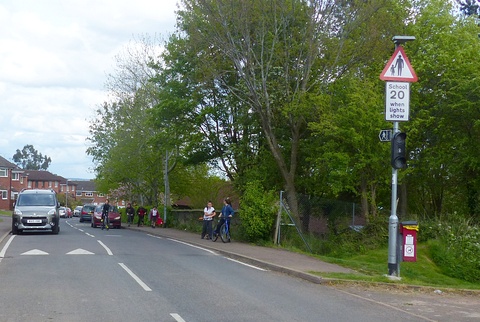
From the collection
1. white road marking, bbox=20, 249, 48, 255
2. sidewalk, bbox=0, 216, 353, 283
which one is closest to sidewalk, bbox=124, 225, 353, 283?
sidewalk, bbox=0, 216, 353, 283

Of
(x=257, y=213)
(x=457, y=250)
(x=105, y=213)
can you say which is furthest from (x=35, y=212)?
(x=457, y=250)

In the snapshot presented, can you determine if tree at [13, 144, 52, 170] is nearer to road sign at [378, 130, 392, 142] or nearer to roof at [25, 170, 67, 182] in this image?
roof at [25, 170, 67, 182]

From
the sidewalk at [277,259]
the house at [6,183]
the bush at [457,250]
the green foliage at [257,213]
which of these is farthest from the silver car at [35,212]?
the house at [6,183]

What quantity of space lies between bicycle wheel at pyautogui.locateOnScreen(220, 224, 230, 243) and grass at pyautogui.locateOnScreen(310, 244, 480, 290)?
5.95m

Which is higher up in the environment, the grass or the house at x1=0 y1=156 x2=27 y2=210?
the house at x1=0 y1=156 x2=27 y2=210

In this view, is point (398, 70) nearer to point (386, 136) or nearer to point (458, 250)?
point (386, 136)

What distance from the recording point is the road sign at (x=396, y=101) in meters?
14.6

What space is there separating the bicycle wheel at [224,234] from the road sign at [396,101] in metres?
11.6

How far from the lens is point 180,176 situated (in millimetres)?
51125

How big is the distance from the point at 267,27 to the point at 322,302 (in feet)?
55.3

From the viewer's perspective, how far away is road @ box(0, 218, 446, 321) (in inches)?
387

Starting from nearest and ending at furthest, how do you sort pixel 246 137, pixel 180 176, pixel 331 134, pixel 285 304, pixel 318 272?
pixel 285 304 < pixel 318 272 < pixel 331 134 < pixel 246 137 < pixel 180 176

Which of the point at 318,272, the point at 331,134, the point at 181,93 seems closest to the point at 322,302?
the point at 318,272

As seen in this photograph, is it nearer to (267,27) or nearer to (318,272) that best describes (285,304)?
(318,272)
